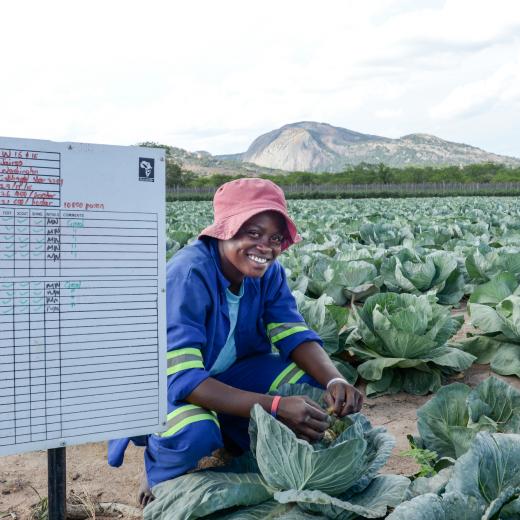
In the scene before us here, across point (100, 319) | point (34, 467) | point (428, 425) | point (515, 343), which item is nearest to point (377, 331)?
point (515, 343)

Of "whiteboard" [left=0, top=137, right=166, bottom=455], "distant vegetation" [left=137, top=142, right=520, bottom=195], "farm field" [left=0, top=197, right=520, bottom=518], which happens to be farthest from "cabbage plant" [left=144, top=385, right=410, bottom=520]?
"distant vegetation" [left=137, top=142, right=520, bottom=195]

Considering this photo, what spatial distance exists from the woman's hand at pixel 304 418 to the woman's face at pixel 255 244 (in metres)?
0.57

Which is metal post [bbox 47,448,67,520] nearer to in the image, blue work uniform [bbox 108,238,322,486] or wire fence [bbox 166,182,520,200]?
blue work uniform [bbox 108,238,322,486]

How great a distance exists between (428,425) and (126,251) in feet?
4.31

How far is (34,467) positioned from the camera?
288 centimetres

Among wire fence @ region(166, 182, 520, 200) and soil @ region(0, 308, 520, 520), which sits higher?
wire fence @ region(166, 182, 520, 200)

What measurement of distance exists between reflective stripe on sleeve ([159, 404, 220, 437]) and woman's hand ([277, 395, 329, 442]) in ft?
1.03

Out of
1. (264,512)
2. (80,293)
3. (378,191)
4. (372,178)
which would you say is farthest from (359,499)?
(372,178)

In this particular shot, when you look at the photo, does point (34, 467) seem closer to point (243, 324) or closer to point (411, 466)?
point (243, 324)

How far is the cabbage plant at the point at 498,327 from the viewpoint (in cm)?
388

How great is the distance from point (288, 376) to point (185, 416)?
627 millimetres

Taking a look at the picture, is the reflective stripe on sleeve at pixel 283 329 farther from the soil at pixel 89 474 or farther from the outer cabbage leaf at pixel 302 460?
the outer cabbage leaf at pixel 302 460

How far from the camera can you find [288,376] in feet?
9.38

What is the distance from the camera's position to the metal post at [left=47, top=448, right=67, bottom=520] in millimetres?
1930
